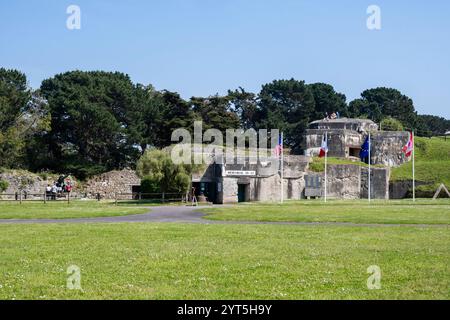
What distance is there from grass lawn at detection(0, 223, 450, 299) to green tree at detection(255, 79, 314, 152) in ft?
261

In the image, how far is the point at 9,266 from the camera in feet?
47.2

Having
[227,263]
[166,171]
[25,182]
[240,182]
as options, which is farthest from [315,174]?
[227,263]

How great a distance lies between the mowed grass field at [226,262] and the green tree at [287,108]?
7909cm

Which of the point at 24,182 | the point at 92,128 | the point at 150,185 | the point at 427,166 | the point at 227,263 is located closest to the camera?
the point at 227,263

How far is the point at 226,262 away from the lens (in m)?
14.8

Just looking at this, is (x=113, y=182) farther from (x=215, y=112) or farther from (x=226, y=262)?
(x=226, y=262)

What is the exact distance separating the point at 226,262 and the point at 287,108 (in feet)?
332

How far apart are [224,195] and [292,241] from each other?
103 feet

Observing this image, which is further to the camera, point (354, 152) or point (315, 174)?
point (354, 152)

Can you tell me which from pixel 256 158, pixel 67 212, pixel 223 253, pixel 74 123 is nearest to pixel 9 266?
pixel 223 253

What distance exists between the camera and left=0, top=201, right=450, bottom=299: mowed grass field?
11406 mm

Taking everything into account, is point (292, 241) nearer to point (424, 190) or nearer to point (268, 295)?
point (268, 295)
